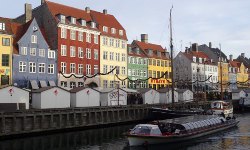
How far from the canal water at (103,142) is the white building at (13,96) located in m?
6.62

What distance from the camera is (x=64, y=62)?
68750mm

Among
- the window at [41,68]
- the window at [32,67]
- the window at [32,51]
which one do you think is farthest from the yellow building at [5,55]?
the window at [41,68]

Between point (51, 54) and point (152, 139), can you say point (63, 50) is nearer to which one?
point (51, 54)

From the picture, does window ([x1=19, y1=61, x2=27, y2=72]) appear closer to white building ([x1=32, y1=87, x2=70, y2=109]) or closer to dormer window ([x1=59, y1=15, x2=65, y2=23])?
dormer window ([x1=59, y1=15, x2=65, y2=23])

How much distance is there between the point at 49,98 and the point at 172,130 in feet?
59.4

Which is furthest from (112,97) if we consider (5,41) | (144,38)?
(144,38)

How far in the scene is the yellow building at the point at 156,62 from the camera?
3609 inches

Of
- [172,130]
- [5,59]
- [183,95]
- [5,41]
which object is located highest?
[5,41]

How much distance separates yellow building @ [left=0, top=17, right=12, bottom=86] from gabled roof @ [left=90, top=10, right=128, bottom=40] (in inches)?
849

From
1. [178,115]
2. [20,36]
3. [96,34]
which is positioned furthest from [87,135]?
[96,34]

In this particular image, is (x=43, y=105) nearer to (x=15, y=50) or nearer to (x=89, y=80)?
(x=15, y=50)

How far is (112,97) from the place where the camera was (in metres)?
59.4

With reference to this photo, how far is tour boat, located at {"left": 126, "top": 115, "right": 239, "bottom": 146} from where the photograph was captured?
34625mm

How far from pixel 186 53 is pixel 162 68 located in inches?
614
